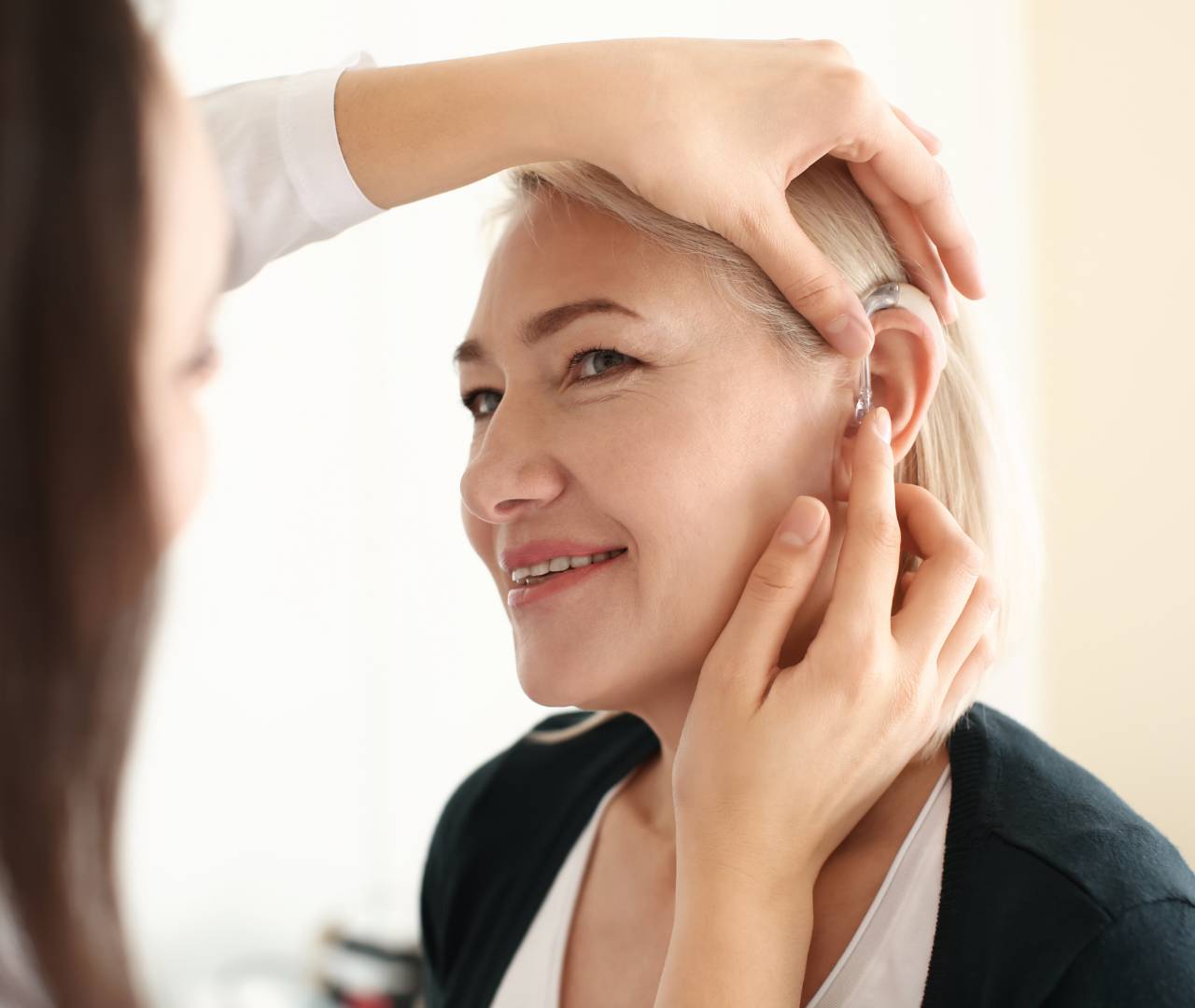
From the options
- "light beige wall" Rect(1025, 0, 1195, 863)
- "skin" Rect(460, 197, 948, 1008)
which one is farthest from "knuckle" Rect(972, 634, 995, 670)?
"light beige wall" Rect(1025, 0, 1195, 863)

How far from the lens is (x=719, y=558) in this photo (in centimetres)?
112

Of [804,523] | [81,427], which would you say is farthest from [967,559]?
[81,427]

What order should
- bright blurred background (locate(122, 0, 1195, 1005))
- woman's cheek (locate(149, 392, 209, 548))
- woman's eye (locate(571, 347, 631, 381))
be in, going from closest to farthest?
woman's cheek (locate(149, 392, 209, 548))
woman's eye (locate(571, 347, 631, 381))
bright blurred background (locate(122, 0, 1195, 1005))

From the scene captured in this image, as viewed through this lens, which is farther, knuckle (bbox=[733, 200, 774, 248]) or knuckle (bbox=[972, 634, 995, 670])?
knuckle (bbox=[972, 634, 995, 670])

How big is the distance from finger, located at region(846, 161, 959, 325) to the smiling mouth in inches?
15.8

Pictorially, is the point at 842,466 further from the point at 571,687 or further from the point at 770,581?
the point at 571,687

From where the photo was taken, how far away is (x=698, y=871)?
3.10 ft

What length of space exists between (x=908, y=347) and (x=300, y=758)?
1724mm

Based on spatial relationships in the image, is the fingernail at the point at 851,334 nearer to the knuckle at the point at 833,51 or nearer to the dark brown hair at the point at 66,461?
the knuckle at the point at 833,51

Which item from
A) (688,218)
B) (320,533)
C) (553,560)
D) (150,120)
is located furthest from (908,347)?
(320,533)

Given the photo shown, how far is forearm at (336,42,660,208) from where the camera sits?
0.94 metres

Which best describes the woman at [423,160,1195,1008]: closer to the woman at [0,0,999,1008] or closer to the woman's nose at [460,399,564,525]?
the woman's nose at [460,399,564,525]

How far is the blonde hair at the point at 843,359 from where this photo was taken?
1.11m

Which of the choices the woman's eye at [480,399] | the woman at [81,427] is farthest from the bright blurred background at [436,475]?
the woman at [81,427]
